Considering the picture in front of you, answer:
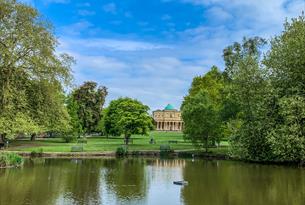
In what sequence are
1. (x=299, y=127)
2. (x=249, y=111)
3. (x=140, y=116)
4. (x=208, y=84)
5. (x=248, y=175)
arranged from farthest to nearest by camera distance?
(x=208, y=84)
(x=140, y=116)
(x=249, y=111)
(x=299, y=127)
(x=248, y=175)

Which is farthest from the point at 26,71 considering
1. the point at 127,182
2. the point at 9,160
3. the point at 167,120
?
the point at 167,120

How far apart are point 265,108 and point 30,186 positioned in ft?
84.0

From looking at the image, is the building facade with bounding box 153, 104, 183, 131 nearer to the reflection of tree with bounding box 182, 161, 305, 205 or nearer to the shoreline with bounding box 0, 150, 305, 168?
the shoreline with bounding box 0, 150, 305, 168

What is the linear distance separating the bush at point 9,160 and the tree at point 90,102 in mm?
51779

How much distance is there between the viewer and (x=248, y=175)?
3198 centimetres

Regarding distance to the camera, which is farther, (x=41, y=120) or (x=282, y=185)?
(x=41, y=120)

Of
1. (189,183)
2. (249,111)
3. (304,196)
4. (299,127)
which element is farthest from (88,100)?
(304,196)

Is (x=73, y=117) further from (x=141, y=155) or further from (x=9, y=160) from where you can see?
(x=9, y=160)

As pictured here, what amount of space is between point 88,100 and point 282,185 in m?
67.5

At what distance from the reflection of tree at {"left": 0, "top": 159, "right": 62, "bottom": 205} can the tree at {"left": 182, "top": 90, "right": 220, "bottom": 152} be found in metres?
22.4

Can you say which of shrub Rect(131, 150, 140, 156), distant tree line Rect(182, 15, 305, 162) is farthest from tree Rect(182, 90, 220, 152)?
shrub Rect(131, 150, 140, 156)

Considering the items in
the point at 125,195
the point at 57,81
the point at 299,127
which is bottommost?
the point at 125,195

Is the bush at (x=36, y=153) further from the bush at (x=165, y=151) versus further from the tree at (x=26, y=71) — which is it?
the bush at (x=165, y=151)

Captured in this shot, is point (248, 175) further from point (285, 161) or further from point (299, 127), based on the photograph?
point (285, 161)
